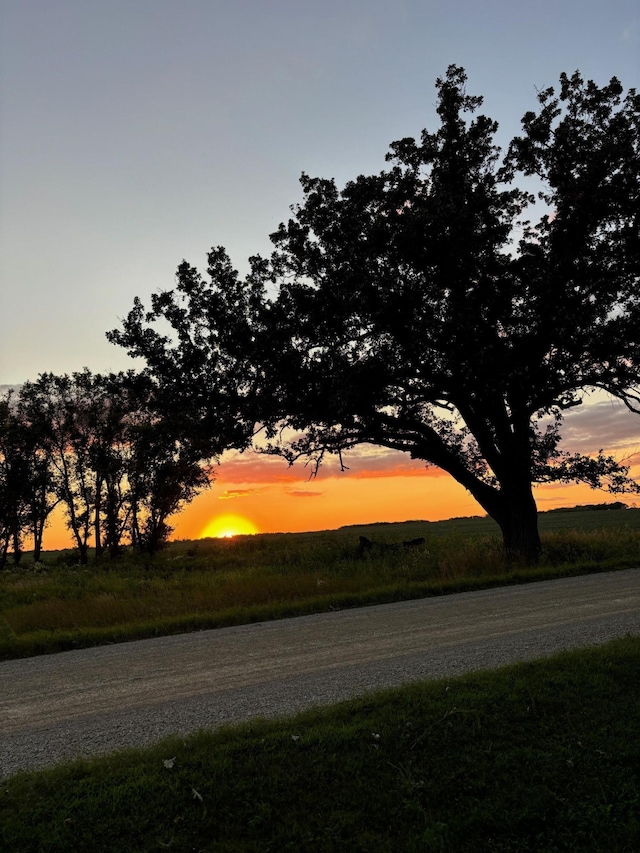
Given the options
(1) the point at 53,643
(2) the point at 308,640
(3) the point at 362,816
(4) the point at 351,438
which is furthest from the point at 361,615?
(4) the point at 351,438

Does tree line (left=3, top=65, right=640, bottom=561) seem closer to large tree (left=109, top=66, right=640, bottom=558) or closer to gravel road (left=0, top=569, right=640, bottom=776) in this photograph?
large tree (left=109, top=66, right=640, bottom=558)

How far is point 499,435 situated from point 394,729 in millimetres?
18425

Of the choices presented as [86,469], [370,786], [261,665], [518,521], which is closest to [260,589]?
[261,665]

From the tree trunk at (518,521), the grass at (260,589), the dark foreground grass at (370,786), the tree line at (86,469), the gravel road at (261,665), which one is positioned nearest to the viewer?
the dark foreground grass at (370,786)

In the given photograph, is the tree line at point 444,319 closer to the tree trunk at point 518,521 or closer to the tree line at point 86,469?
the tree trunk at point 518,521

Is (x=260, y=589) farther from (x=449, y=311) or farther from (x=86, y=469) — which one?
(x=86, y=469)

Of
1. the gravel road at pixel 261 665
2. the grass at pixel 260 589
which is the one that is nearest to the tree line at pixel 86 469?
the grass at pixel 260 589

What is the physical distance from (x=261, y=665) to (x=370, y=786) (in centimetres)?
433

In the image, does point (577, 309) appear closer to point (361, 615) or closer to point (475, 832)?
point (361, 615)

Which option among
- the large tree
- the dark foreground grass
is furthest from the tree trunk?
the dark foreground grass

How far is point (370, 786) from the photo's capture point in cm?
571

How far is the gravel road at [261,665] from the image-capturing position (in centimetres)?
738

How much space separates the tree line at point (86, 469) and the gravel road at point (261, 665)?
2839cm

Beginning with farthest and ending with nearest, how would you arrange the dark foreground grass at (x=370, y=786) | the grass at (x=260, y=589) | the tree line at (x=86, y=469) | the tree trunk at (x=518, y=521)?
the tree line at (x=86, y=469) → the tree trunk at (x=518, y=521) → the grass at (x=260, y=589) → the dark foreground grass at (x=370, y=786)
